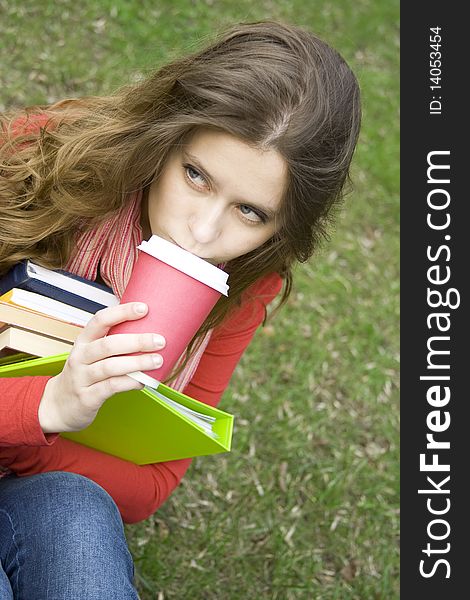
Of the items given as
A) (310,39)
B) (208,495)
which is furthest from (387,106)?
(310,39)

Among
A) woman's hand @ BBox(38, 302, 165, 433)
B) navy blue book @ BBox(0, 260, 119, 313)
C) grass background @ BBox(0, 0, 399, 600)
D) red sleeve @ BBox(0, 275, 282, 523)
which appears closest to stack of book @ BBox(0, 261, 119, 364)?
navy blue book @ BBox(0, 260, 119, 313)

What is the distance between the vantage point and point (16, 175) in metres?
2.36

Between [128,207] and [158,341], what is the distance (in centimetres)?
69

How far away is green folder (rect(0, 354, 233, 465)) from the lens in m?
2.08

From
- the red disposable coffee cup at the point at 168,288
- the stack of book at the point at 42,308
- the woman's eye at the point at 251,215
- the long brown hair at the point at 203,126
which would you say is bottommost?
the red disposable coffee cup at the point at 168,288

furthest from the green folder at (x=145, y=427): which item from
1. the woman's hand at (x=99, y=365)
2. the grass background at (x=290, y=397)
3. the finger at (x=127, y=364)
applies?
the grass background at (x=290, y=397)

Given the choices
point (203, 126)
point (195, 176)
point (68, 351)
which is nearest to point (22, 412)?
point (68, 351)

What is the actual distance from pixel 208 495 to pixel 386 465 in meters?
0.87

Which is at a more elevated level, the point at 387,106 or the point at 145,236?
the point at 387,106

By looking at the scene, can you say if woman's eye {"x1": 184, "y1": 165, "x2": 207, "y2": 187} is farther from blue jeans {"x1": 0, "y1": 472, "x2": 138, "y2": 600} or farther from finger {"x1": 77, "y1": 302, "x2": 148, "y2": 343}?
blue jeans {"x1": 0, "y1": 472, "x2": 138, "y2": 600}

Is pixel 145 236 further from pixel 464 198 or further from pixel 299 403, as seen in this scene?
pixel 464 198

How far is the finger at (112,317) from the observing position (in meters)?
1.77

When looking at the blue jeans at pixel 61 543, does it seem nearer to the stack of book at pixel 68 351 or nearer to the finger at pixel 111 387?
the stack of book at pixel 68 351

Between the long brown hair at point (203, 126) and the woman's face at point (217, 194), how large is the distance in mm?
35
